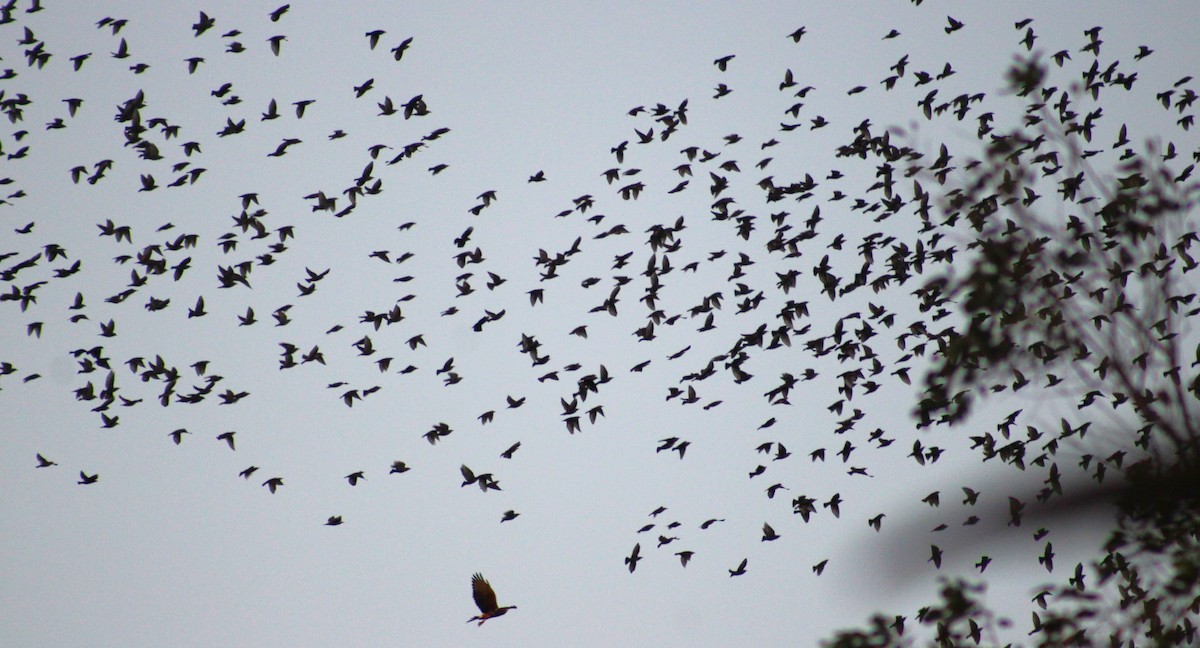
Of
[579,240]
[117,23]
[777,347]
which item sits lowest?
[777,347]

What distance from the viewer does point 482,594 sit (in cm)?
2022

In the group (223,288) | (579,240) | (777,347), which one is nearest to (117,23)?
(223,288)

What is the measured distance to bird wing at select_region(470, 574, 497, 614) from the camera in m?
20.1

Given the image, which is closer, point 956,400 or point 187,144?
point 956,400

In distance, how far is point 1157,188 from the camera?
1345 centimetres

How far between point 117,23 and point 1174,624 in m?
19.2

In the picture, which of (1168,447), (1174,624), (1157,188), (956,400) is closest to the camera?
(956,400)

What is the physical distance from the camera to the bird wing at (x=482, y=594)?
2006cm

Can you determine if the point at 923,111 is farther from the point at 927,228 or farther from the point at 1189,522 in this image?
the point at 1189,522

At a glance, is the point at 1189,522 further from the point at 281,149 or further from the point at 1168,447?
the point at 281,149

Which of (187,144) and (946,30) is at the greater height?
(187,144)

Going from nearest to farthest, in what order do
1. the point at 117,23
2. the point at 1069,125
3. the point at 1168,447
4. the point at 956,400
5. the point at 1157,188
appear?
the point at 956,400 < the point at 1168,447 < the point at 1157,188 < the point at 1069,125 < the point at 117,23

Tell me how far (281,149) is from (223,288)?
277cm

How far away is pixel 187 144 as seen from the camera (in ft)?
72.0
